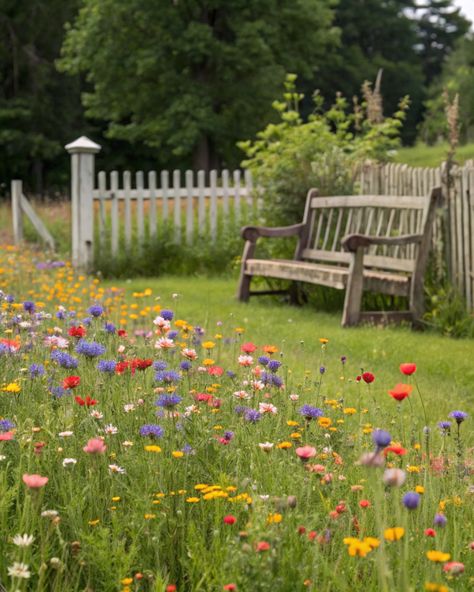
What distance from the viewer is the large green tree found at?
28.0 meters

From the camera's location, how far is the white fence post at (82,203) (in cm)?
1256

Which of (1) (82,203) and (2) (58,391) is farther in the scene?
(1) (82,203)

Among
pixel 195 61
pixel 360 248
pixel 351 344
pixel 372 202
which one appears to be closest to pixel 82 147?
pixel 372 202

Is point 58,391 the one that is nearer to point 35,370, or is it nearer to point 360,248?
point 35,370

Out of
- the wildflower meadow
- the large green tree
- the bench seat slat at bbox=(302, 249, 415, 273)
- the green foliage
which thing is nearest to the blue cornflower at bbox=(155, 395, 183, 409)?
the wildflower meadow

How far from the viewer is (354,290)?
308 inches

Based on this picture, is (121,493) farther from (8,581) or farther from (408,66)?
(408,66)

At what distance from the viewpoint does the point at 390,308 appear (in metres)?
8.79

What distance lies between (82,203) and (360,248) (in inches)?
230

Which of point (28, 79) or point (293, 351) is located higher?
point (28, 79)

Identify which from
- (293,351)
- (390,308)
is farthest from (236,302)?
(293,351)

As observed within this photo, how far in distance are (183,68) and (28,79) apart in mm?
8983

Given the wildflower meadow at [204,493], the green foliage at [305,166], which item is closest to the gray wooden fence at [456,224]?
the green foliage at [305,166]

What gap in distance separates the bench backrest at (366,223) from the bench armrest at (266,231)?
5.3 inches
